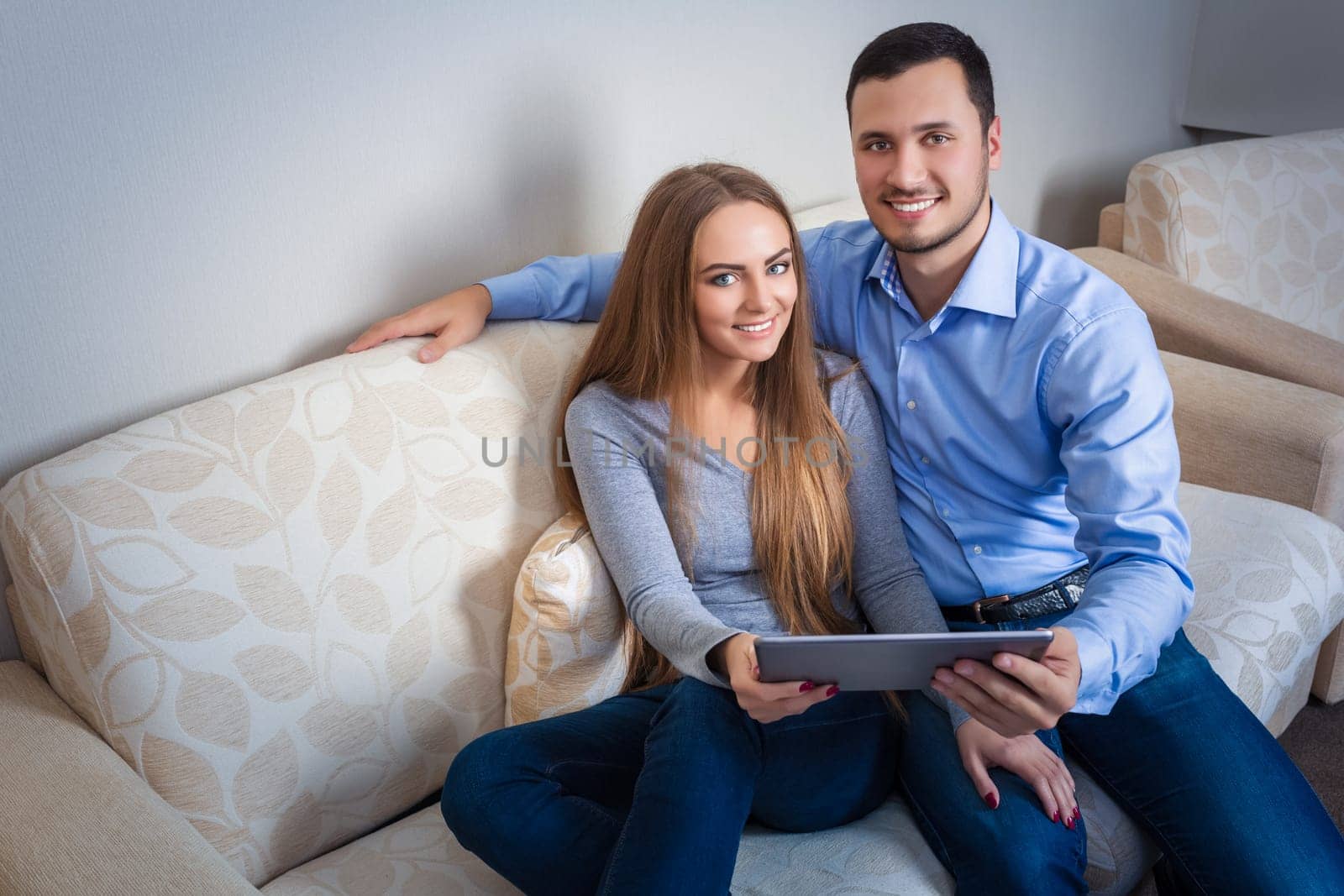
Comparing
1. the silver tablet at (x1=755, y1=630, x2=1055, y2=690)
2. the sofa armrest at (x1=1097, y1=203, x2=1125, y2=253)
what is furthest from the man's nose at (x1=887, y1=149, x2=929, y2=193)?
the sofa armrest at (x1=1097, y1=203, x2=1125, y2=253)

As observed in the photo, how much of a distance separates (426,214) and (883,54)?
679 millimetres

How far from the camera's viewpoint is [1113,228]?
8.31 ft

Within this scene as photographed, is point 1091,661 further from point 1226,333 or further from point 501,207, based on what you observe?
point 1226,333

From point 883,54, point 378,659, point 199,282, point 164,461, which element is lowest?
point 378,659

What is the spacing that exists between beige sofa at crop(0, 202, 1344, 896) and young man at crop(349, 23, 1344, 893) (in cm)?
8

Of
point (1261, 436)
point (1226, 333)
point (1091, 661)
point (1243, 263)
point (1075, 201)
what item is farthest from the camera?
point (1075, 201)

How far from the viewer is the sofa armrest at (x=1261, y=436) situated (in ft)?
6.07

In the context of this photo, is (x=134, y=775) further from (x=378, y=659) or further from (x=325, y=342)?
(x=325, y=342)

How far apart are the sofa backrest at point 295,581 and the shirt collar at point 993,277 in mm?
571

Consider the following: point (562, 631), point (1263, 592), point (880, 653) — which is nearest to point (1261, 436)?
point (1263, 592)

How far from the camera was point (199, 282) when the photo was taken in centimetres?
144

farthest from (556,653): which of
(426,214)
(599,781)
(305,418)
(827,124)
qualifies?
(827,124)

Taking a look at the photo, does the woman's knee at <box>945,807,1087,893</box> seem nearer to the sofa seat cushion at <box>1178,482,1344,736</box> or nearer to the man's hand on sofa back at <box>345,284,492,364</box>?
the sofa seat cushion at <box>1178,482,1344,736</box>

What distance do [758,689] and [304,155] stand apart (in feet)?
2.97
